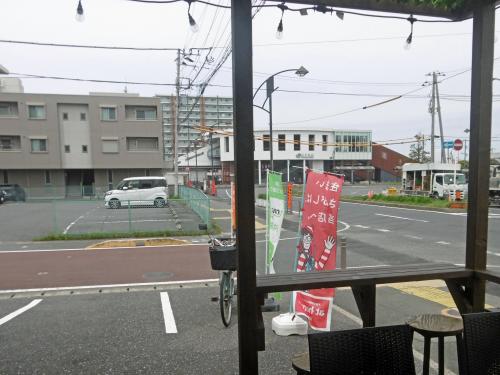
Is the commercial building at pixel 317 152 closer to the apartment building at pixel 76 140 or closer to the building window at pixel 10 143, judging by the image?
the apartment building at pixel 76 140

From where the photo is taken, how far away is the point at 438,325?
281 cm

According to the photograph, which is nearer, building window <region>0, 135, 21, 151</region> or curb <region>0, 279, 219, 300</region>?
curb <region>0, 279, 219, 300</region>

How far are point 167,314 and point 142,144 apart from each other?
33100mm

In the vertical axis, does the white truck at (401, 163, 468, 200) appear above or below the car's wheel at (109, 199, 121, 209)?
above

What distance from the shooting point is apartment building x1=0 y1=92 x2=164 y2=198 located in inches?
1347

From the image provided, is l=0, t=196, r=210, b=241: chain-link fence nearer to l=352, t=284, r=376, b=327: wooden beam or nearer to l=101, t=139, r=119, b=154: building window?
l=352, t=284, r=376, b=327: wooden beam

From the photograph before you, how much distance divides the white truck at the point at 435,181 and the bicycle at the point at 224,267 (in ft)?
71.8

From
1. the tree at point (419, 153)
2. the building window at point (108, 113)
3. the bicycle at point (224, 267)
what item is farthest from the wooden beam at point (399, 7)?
the tree at point (419, 153)

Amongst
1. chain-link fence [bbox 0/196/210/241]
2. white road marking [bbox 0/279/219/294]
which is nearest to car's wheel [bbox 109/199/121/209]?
chain-link fence [bbox 0/196/210/241]

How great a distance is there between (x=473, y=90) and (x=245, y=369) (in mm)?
2840

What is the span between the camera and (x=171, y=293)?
21.3 feet

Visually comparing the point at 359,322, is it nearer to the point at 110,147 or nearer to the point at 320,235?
the point at 320,235

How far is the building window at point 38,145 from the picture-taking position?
114ft

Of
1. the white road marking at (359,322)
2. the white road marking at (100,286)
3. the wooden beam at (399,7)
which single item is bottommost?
the white road marking at (100,286)
